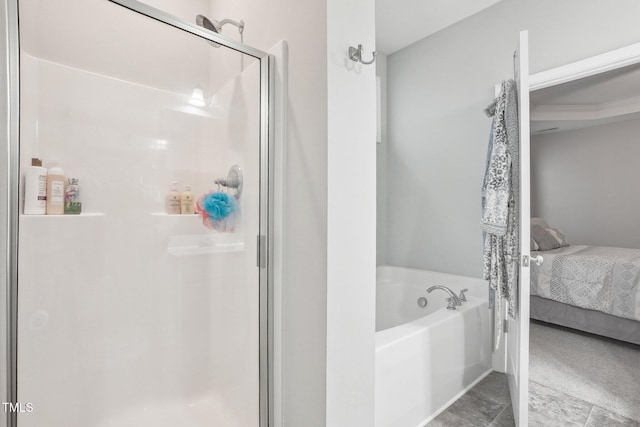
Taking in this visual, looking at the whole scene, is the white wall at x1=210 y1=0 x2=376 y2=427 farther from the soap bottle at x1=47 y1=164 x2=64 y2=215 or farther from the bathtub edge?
the soap bottle at x1=47 y1=164 x2=64 y2=215

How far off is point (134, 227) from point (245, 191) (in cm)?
55

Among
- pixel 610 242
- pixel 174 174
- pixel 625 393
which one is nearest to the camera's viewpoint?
pixel 174 174

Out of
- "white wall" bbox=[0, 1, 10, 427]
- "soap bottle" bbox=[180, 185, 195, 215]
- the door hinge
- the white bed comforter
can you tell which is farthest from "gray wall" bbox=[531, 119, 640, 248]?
"white wall" bbox=[0, 1, 10, 427]

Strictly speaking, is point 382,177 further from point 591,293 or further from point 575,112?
point 575,112

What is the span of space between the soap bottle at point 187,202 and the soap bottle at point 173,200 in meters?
0.02

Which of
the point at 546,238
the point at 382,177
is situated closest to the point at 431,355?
the point at 382,177

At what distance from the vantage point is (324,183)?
103 cm

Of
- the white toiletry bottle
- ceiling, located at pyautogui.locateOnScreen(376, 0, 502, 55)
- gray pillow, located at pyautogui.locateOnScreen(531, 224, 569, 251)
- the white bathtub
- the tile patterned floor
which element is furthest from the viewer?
gray pillow, located at pyautogui.locateOnScreen(531, 224, 569, 251)

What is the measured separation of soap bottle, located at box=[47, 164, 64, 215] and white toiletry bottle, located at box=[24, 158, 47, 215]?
1.1 inches

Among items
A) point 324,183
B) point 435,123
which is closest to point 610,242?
point 435,123

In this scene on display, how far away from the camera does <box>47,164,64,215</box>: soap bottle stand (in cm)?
113

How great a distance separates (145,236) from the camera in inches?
55.8

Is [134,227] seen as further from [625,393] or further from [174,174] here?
[625,393]

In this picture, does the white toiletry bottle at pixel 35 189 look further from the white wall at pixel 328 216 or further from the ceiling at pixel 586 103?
the ceiling at pixel 586 103
